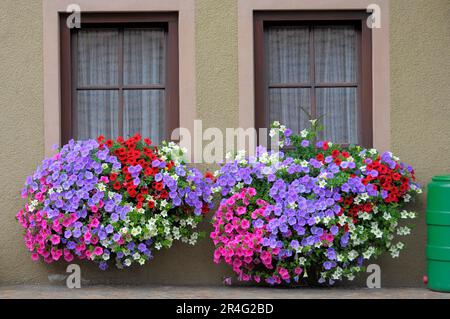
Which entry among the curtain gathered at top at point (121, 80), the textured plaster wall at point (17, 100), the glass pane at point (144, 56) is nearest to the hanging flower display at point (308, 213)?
the curtain gathered at top at point (121, 80)

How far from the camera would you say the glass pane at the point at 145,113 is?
8.41 m

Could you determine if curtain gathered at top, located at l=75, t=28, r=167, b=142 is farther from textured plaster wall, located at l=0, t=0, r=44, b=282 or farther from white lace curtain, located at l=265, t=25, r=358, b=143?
white lace curtain, located at l=265, t=25, r=358, b=143

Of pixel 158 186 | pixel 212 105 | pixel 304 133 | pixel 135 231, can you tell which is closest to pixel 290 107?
pixel 304 133

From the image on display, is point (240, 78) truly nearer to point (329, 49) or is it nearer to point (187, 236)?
point (329, 49)

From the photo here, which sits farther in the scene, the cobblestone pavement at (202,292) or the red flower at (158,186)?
the red flower at (158,186)

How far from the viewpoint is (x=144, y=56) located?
8414 millimetres

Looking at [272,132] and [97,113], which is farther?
[97,113]

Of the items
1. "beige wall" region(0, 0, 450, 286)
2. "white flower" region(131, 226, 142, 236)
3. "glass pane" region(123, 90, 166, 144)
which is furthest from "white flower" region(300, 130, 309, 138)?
"white flower" region(131, 226, 142, 236)

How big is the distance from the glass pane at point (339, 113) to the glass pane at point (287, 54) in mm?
269

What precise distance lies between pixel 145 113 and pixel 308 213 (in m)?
1.93

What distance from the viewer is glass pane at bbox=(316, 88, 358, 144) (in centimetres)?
839

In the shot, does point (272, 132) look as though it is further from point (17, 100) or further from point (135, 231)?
point (17, 100)

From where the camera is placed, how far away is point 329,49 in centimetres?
841

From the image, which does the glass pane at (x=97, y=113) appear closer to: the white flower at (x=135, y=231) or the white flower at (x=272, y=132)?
the white flower at (x=135, y=231)
